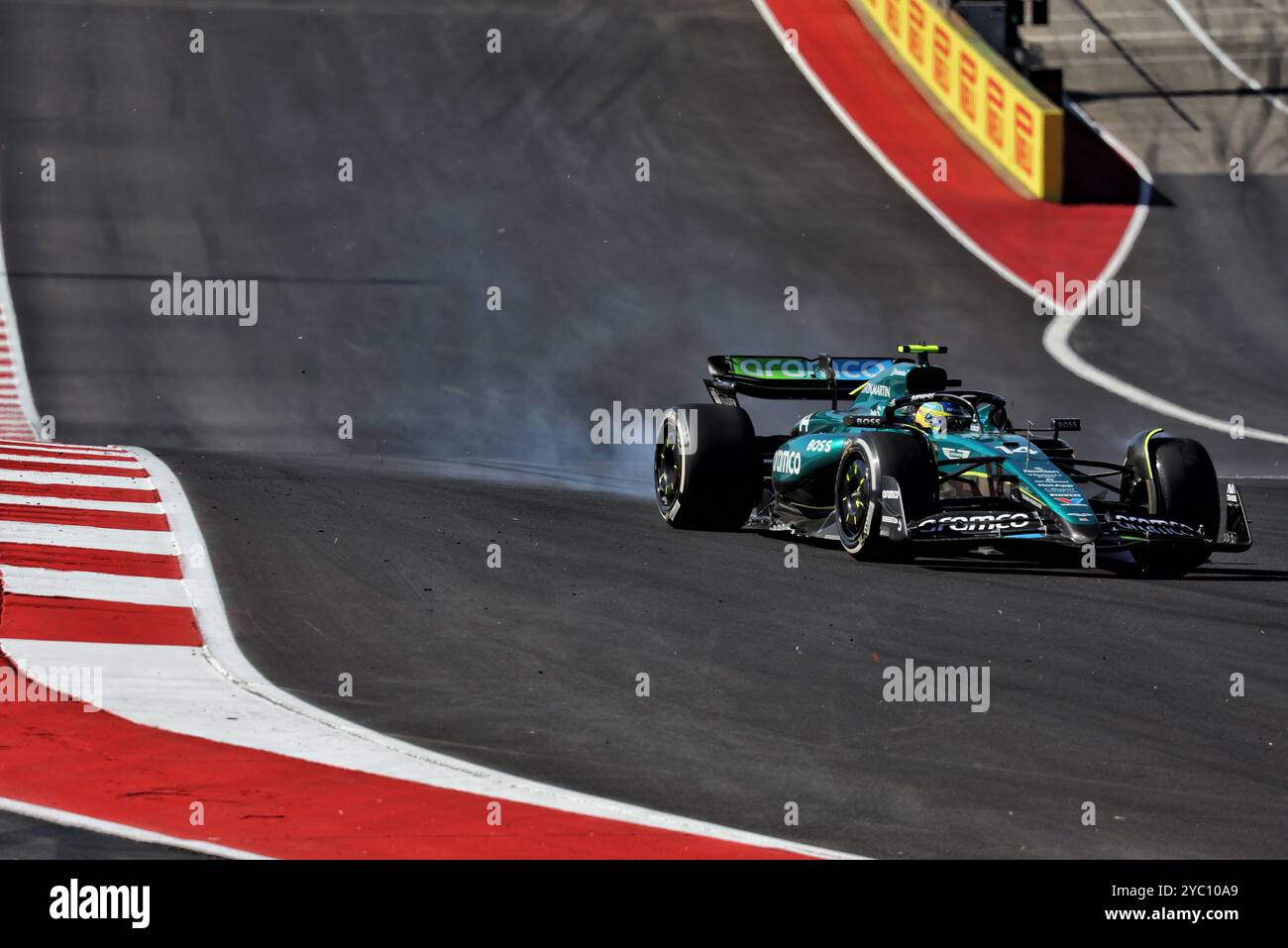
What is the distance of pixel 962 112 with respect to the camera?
25.9 m

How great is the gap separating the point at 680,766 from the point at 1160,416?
1251cm

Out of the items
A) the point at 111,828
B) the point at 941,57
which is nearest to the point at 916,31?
the point at 941,57

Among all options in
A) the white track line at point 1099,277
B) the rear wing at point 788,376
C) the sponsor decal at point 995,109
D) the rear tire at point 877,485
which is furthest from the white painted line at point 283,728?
the sponsor decal at point 995,109

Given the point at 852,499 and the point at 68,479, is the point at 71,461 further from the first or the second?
the point at 852,499

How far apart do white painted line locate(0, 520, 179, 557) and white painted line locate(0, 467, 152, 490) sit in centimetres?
186

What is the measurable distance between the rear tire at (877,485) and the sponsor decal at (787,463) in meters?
0.78

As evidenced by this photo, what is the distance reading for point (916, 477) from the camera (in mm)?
10172

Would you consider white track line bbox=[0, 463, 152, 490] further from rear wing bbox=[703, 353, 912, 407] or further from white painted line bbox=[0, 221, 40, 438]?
rear wing bbox=[703, 353, 912, 407]

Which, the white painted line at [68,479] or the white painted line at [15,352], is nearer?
the white painted line at [68,479]

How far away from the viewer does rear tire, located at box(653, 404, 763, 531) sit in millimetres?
11930

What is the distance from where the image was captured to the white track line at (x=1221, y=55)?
1079 inches

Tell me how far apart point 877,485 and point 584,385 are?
7.87 meters

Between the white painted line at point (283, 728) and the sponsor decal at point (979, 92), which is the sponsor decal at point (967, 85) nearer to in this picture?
the sponsor decal at point (979, 92)

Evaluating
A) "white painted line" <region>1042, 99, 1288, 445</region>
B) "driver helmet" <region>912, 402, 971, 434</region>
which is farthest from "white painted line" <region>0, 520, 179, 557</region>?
"white painted line" <region>1042, 99, 1288, 445</region>
